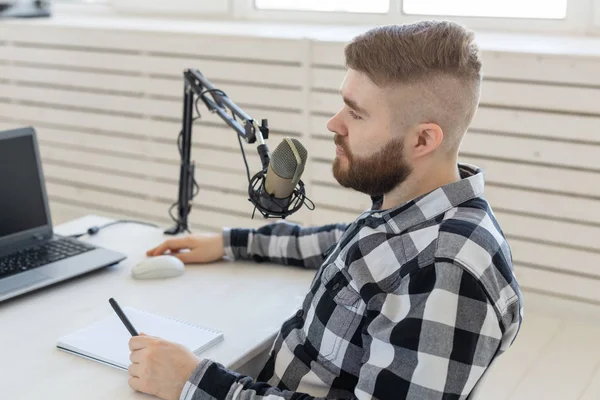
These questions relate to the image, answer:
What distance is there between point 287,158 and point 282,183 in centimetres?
5

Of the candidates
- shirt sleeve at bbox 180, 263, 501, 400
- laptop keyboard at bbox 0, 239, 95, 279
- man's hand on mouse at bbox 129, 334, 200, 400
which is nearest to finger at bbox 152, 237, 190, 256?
laptop keyboard at bbox 0, 239, 95, 279

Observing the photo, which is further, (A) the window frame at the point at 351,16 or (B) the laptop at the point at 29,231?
(A) the window frame at the point at 351,16

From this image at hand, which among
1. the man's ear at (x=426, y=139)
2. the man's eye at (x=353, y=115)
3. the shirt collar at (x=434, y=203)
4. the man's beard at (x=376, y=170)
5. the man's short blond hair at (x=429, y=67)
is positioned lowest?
the shirt collar at (x=434, y=203)

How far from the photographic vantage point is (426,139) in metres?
1.29

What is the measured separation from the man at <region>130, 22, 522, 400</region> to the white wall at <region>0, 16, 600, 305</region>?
1501 mm

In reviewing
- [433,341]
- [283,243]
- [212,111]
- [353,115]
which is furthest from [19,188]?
[433,341]

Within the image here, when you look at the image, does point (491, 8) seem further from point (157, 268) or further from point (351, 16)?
point (157, 268)

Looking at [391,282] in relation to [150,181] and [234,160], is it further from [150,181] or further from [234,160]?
[150,181]

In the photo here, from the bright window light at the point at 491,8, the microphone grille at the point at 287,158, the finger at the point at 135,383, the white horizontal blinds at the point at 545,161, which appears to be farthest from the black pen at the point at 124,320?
the bright window light at the point at 491,8

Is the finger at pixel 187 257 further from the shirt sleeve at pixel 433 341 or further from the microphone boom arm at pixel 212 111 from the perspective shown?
the shirt sleeve at pixel 433 341

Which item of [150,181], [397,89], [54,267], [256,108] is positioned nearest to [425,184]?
[397,89]

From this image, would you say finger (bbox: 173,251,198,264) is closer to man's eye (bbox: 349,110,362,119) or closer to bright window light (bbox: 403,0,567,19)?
man's eye (bbox: 349,110,362,119)

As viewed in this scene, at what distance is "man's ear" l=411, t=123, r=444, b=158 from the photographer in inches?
50.1

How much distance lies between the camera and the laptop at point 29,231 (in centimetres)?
166
